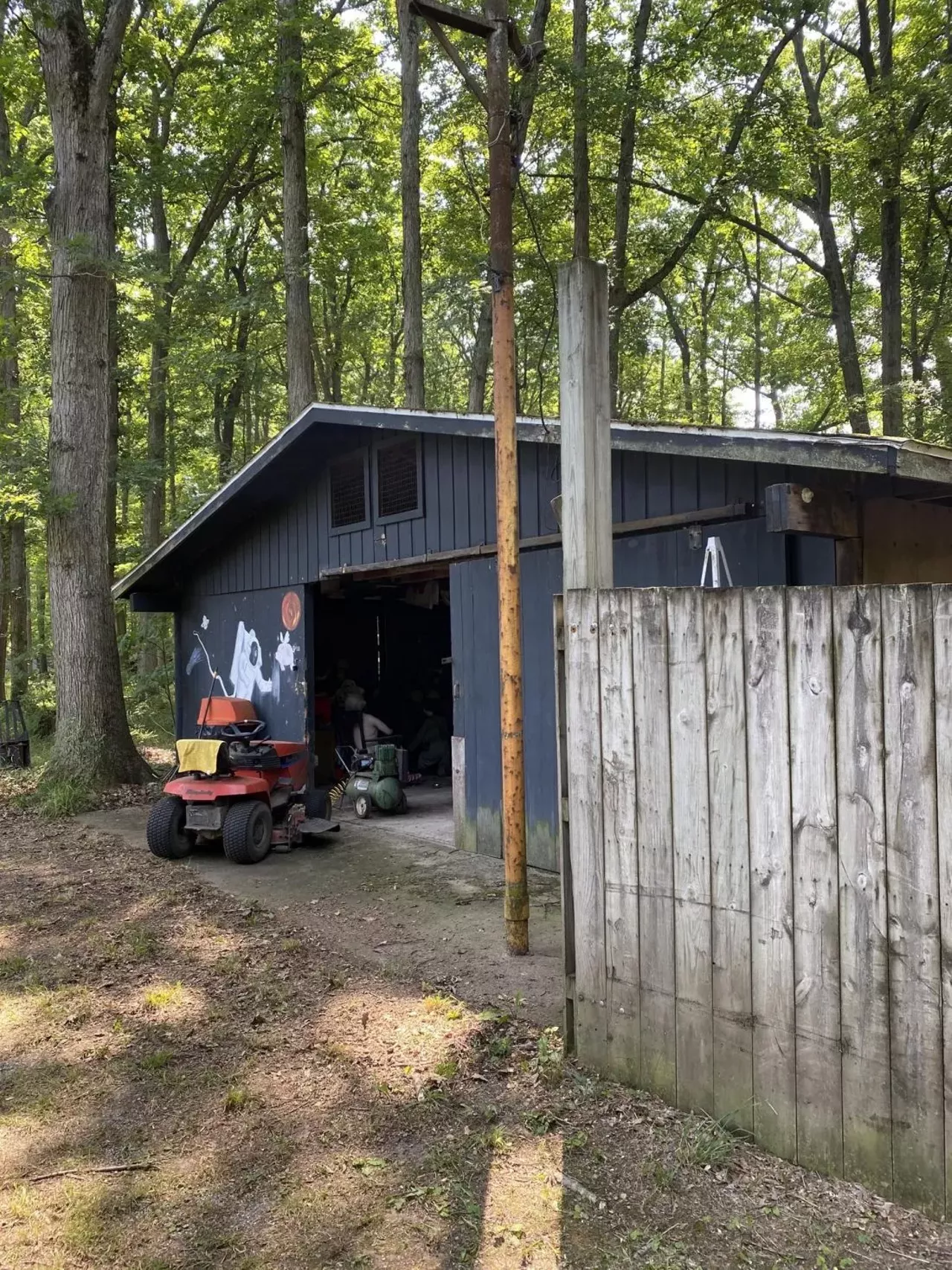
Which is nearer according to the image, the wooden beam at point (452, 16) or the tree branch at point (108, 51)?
the wooden beam at point (452, 16)

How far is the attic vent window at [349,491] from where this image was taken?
857 cm

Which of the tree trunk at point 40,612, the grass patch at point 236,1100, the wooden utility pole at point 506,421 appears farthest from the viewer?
the tree trunk at point 40,612

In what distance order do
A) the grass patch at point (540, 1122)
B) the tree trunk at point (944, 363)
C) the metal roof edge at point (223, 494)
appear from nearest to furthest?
the grass patch at point (540, 1122) < the metal roof edge at point (223, 494) < the tree trunk at point (944, 363)

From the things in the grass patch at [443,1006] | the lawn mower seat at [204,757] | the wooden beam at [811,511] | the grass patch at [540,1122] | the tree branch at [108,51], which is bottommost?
the grass patch at [443,1006]

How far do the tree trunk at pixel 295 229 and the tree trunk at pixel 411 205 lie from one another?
1465 mm

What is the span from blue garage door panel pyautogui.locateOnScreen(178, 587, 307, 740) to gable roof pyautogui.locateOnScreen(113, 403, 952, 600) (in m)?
2.58

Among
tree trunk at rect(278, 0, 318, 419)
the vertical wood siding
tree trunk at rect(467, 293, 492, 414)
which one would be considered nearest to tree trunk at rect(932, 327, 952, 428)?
tree trunk at rect(467, 293, 492, 414)

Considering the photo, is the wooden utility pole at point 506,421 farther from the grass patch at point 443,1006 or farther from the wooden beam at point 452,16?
the grass patch at point 443,1006

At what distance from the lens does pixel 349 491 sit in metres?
8.77

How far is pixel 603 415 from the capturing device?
3.52 m

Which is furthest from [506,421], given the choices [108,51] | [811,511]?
[108,51]

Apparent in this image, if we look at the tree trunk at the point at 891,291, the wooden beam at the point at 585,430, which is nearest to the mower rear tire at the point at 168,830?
the wooden beam at the point at 585,430

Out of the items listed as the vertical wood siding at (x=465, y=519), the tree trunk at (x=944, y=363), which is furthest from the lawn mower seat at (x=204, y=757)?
the tree trunk at (x=944, y=363)

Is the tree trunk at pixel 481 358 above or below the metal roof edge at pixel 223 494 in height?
above
